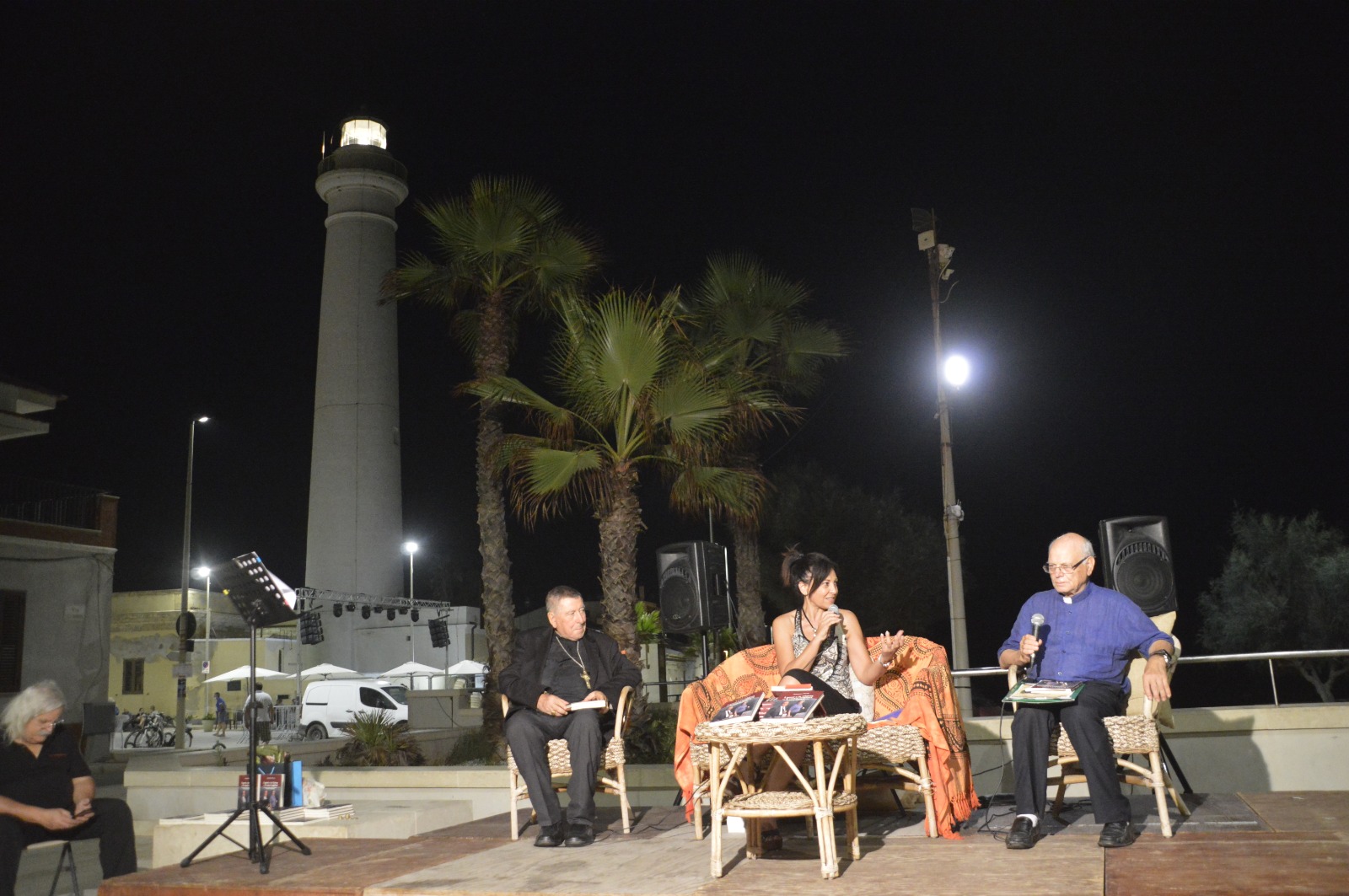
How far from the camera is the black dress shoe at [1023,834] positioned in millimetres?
4598

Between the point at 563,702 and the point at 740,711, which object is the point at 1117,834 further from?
the point at 563,702

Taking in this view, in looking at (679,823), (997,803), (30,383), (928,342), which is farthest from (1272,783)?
(30,383)

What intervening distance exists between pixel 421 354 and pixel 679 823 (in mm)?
32833

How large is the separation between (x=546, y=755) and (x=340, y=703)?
20455mm

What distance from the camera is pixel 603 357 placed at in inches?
396

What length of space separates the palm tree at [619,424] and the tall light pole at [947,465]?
3047 millimetres

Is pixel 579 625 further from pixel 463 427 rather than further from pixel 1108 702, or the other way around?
pixel 463 427

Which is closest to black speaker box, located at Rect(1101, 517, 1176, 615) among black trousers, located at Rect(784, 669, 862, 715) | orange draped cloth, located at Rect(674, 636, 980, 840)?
orange draped cloth, located at Rect(674, 636, 980, 840)

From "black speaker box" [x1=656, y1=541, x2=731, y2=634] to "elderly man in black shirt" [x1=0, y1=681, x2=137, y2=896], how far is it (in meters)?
5.75

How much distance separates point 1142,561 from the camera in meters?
7.55

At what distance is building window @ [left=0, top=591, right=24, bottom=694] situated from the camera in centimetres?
1942

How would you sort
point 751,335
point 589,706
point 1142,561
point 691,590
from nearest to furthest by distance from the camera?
point 589,706 → point 1142,561 → point 691,590 → point 751,335

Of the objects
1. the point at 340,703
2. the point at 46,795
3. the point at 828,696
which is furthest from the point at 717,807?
the point at 340,703

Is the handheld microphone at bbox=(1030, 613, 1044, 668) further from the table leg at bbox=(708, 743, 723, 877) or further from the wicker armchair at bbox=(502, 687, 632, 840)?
the wicker armchair at bbox=(502, 687, 632, 840)
